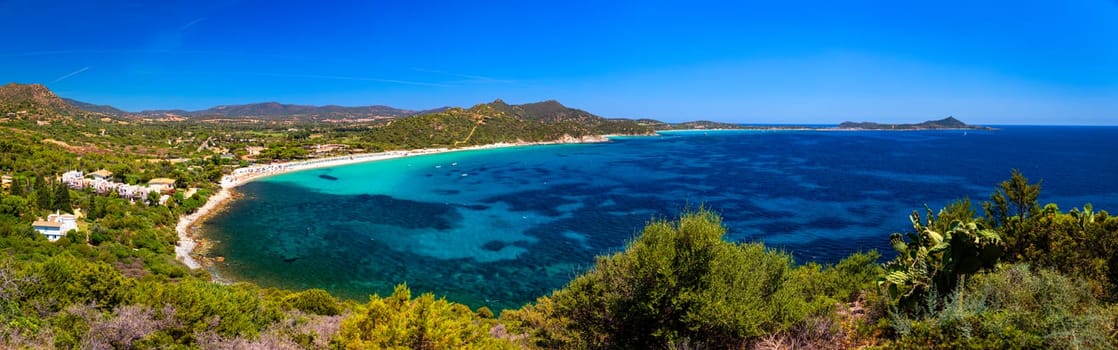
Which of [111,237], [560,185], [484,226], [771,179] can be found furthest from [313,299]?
[771,179]

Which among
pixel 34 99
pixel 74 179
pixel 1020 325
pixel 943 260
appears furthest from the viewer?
Result: pixel 34 99

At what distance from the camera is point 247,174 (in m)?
69.0

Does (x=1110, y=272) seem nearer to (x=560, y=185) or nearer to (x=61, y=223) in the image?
(x=61, y=223)

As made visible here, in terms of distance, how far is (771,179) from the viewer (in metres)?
67.4

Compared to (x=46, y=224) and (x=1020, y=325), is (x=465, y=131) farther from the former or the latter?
(x=1020, y=325)

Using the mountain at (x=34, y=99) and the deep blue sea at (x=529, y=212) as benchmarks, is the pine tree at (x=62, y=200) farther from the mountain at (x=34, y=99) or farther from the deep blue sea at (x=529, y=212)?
the mountain at (x=34, y=99)

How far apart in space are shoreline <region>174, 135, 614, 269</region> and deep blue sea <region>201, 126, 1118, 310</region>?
1.60 metres

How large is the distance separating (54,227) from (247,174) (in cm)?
4411

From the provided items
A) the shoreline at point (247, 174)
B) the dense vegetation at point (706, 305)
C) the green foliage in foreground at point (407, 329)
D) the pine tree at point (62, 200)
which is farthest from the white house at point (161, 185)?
the green foliage in foreground at point (407, 329)

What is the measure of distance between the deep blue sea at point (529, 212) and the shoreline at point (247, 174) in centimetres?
160

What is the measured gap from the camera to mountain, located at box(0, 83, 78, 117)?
104 m

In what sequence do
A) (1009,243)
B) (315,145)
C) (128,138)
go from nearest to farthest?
(1009,243) < (128,138) < (315,145)

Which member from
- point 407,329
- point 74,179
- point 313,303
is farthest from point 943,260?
point 74,179

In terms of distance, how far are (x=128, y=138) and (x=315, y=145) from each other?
3250cm
